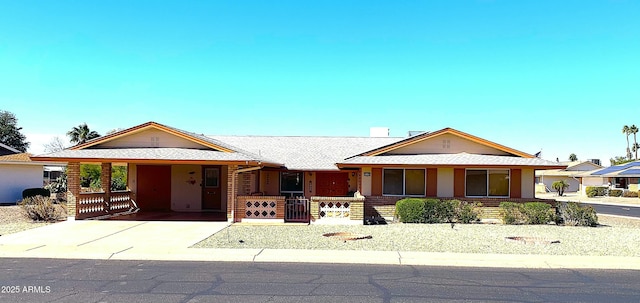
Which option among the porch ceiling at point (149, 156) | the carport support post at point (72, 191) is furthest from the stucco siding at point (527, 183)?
the carport support post at point (72, 191)

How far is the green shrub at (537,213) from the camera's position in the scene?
17719 millimetres

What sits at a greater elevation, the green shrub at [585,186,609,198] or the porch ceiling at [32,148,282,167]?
the porch ceiling at [32,148,282,167]

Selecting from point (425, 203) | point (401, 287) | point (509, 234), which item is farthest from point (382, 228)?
point (401, 287)

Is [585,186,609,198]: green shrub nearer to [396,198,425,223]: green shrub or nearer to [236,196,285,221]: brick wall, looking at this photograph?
[396,198,425,223]: green shrub

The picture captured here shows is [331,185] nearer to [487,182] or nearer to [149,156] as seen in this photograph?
[487,182]

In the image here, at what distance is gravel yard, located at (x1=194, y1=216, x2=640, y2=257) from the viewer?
12.2 m

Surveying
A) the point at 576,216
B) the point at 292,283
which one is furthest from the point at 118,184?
Result: the point at 576,216

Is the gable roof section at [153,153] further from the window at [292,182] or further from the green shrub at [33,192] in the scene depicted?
the green shrub at [33,192]

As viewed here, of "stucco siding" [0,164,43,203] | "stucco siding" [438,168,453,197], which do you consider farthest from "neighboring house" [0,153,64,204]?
"stucco siding" [438,168,453,197]

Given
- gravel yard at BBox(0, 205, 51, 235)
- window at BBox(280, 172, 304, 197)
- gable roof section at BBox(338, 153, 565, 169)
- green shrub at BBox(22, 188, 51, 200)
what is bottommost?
gravel yard at BBox(0, 205, 51, 235)

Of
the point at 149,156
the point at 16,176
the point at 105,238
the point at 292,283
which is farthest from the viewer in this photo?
the point at 16,176

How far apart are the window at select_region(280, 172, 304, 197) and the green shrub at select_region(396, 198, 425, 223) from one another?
7021mm

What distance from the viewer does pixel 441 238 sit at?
14.0 meters

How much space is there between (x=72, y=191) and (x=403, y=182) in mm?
13018
